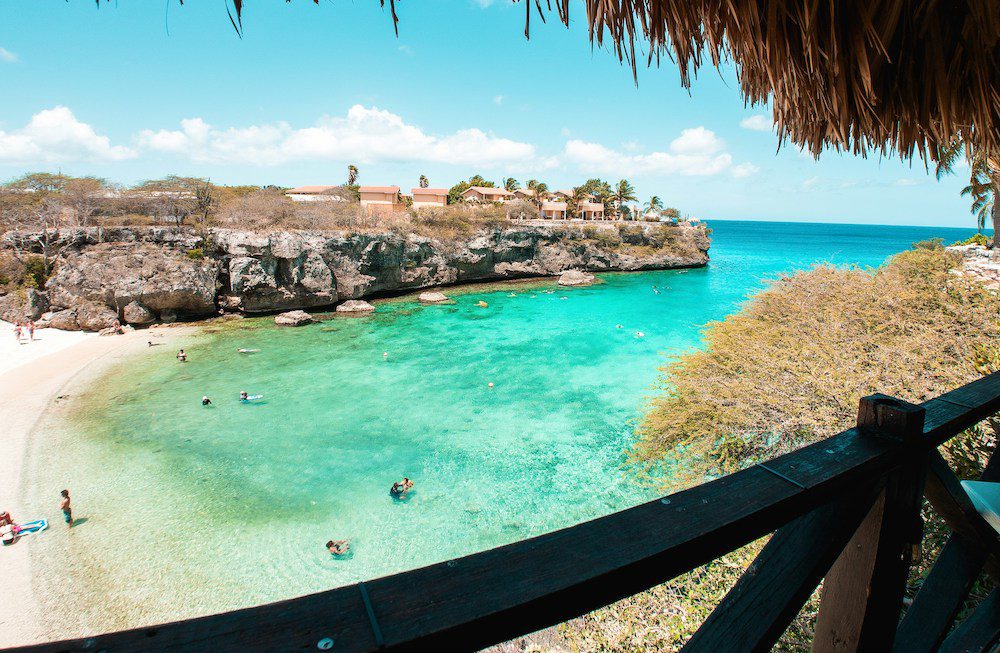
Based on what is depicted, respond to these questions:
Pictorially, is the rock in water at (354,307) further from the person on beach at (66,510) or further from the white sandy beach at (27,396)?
the person on beach at (66,510)

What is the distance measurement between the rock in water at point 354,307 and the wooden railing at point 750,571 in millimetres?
29703

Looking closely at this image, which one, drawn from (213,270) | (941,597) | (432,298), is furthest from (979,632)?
(432,298)

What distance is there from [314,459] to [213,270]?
18782 mm

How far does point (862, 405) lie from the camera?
122cm

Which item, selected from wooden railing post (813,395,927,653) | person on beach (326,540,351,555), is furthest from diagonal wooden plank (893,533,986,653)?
person on beach (326,540,351,555)

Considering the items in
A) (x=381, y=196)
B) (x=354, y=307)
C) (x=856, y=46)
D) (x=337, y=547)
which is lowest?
(x=337, y=547)

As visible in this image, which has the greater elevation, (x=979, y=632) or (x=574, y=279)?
(x=979, y=632)

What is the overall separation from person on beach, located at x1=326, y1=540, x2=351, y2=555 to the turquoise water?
16 cm

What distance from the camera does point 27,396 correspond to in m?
15.7

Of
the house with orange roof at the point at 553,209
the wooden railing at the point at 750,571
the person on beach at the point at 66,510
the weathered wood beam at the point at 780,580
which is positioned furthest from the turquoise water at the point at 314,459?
the house with orange roof at the point at 553,209

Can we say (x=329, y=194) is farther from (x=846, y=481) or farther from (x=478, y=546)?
(x=846, y=481)

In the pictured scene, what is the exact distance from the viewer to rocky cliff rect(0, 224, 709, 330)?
2317 centimetres

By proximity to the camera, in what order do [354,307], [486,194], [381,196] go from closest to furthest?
[354,307], [381,196], [486,194]

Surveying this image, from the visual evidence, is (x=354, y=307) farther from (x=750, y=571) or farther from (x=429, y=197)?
(x=750, y=571)
